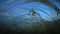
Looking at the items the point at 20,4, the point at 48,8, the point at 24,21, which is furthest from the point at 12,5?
the point at 48,8

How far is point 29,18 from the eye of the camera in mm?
1072

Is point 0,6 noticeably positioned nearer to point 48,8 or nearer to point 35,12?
point 35,12

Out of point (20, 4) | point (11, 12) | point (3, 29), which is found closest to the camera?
point (3, 29)

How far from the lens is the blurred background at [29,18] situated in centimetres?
102

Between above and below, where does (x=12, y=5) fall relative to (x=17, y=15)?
above

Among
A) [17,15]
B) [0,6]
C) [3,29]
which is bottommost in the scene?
[3,29]

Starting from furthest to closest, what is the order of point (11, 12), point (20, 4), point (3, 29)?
1. point (20, 4)
2. point (11, 12)
3. point (3, 29)

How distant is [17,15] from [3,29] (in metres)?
0.20

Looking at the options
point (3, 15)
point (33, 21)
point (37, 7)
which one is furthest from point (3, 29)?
→ point (37, 7)

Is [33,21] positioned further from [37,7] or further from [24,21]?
[37,7]

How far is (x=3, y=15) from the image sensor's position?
1094mm

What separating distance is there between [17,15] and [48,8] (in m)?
0.37

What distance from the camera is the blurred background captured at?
3.35ft

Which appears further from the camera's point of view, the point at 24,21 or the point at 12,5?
the point at 12,5
